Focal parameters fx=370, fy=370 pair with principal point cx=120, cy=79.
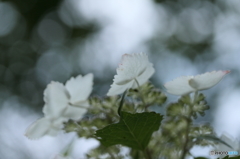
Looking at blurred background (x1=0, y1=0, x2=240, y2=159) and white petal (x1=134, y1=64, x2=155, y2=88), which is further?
blurred background (x1=0, y1=0, x2=240, y2=159)

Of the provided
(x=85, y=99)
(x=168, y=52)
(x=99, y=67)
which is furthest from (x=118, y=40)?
(x=85, y=99)

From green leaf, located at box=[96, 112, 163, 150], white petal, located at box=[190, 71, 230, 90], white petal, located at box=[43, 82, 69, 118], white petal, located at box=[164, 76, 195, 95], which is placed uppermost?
white petal, located at box=[43, 82, 69, 118]

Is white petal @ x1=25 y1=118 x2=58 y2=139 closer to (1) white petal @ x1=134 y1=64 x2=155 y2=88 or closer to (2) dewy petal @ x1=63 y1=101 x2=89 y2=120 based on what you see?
(2) dewy petal @ x1=63 y1=101 x2=89 y2=120

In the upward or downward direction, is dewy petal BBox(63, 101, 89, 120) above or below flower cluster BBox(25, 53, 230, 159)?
above

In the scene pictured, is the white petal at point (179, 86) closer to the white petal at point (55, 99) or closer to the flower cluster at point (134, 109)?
the flower cluster at point (134, 109)

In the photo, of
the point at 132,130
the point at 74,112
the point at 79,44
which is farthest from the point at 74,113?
the point at 79,44

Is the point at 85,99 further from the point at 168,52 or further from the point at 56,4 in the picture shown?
the point at 56,4

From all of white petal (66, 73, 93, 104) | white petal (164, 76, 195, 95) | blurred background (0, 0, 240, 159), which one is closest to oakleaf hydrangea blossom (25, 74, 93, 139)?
white petal (66, 73, 93, 104)
